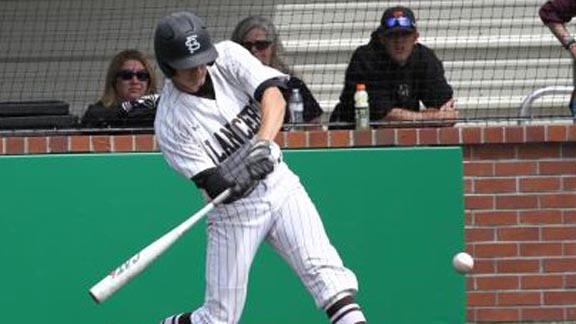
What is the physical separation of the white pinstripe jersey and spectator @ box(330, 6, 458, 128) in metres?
2.16

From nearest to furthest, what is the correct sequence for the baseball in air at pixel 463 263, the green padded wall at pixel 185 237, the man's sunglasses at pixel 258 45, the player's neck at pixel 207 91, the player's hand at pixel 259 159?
1. the player's hand at pixel 259 159
2. the player's neck at pixel 207 91
3. the baseball in air at pixel 463 263
4. the green padded wall at pixel 185 237
5. the man's sunglasses at pixel 258 45

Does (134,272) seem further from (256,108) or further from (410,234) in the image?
(410,234)

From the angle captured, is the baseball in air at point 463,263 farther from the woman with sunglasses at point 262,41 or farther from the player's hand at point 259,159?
the player's hand at point 259,159

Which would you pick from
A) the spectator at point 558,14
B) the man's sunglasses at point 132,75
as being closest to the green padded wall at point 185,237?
the man's sunglasses at point 132,75

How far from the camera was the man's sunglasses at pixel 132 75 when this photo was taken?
28.0 feet

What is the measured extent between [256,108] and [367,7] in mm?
3428

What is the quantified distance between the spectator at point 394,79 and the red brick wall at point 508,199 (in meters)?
0.28

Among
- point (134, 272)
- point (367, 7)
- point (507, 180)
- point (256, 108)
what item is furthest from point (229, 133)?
point (367, 7)

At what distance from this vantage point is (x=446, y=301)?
8.34m

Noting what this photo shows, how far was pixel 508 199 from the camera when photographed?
838cm

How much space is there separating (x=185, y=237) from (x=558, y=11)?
2.51 metres

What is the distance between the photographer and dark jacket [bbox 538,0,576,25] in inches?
332

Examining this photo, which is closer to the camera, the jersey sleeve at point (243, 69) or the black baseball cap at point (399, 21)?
the jersey sleeve at point (243, 69)

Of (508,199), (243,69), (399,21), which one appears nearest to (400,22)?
(399,21)
